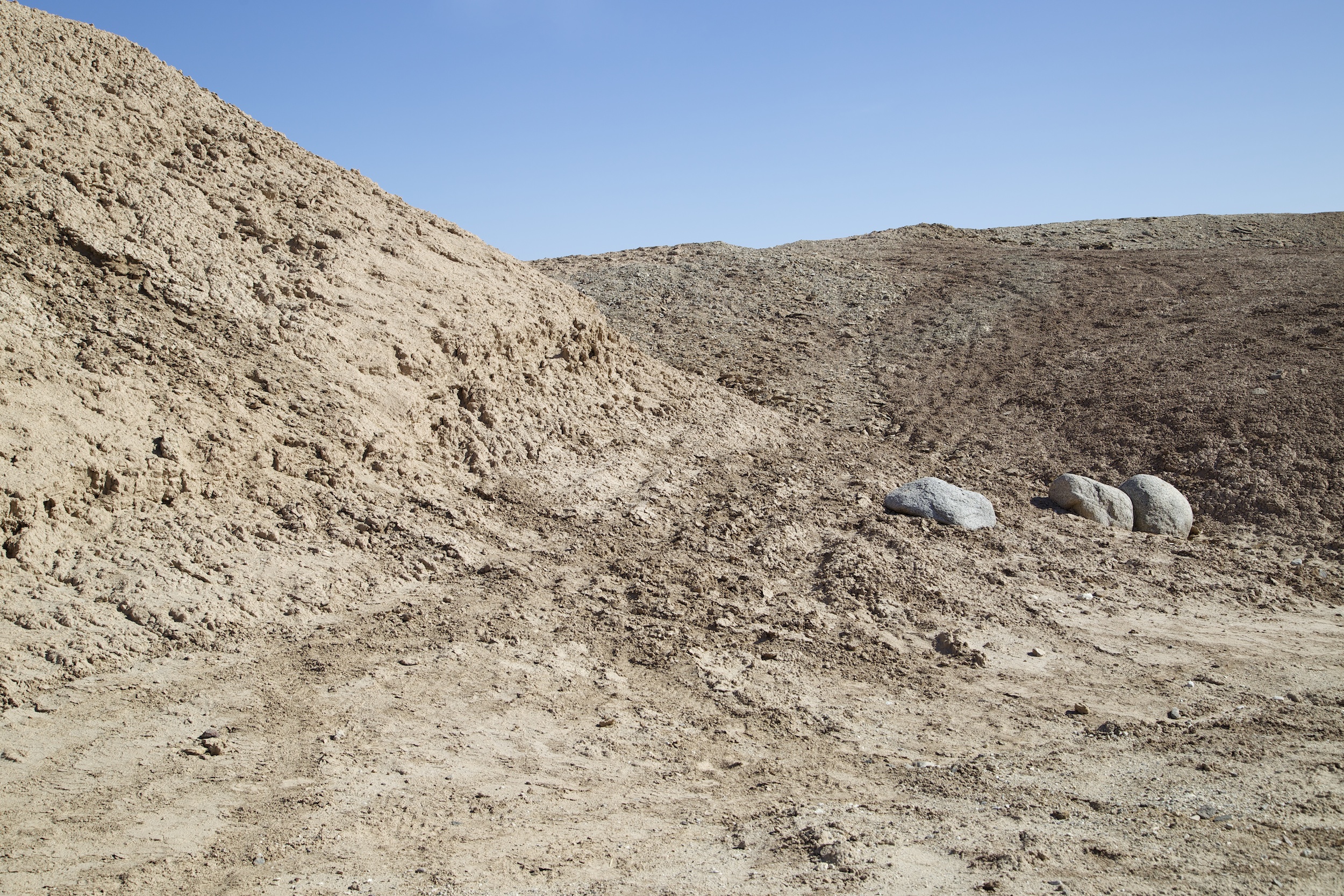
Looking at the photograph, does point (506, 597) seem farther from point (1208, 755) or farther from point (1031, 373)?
point (1031, 373)

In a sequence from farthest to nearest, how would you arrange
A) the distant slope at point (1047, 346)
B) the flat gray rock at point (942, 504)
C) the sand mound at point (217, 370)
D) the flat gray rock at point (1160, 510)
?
the distant slope at point (1047, 346) < the flat gray rock at point (1160, 510) < the flat gray rock at point (942, 504) < the sand mound at point (217, 370)

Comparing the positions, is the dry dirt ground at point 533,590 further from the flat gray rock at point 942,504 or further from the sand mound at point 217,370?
the flat gray rock at point 942,504

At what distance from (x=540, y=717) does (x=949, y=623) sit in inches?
124

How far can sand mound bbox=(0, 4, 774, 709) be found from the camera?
5281mm

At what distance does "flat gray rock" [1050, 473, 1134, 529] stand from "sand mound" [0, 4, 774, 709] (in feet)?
12.7

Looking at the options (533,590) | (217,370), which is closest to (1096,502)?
(533,590)

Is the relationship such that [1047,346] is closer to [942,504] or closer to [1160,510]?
[1160,510]

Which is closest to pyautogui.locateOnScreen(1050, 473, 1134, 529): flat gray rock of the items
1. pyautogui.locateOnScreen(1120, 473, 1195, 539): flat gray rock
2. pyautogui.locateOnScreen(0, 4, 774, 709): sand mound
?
pyautogui.locateOnScreen(1120, 473, 1195, 539): flat gray rock

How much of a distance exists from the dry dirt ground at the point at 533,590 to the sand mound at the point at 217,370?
0.03 metres

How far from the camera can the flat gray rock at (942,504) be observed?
8.20 meters

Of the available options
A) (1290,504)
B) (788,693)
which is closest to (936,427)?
(1290,504)

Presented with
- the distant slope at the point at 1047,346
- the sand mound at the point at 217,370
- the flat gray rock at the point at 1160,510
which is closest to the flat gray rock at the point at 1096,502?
the flat gray rock at the point at 1160,510

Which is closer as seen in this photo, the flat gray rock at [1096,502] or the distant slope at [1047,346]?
the flat gray rock at [1096,502]

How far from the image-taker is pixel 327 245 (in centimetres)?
777
